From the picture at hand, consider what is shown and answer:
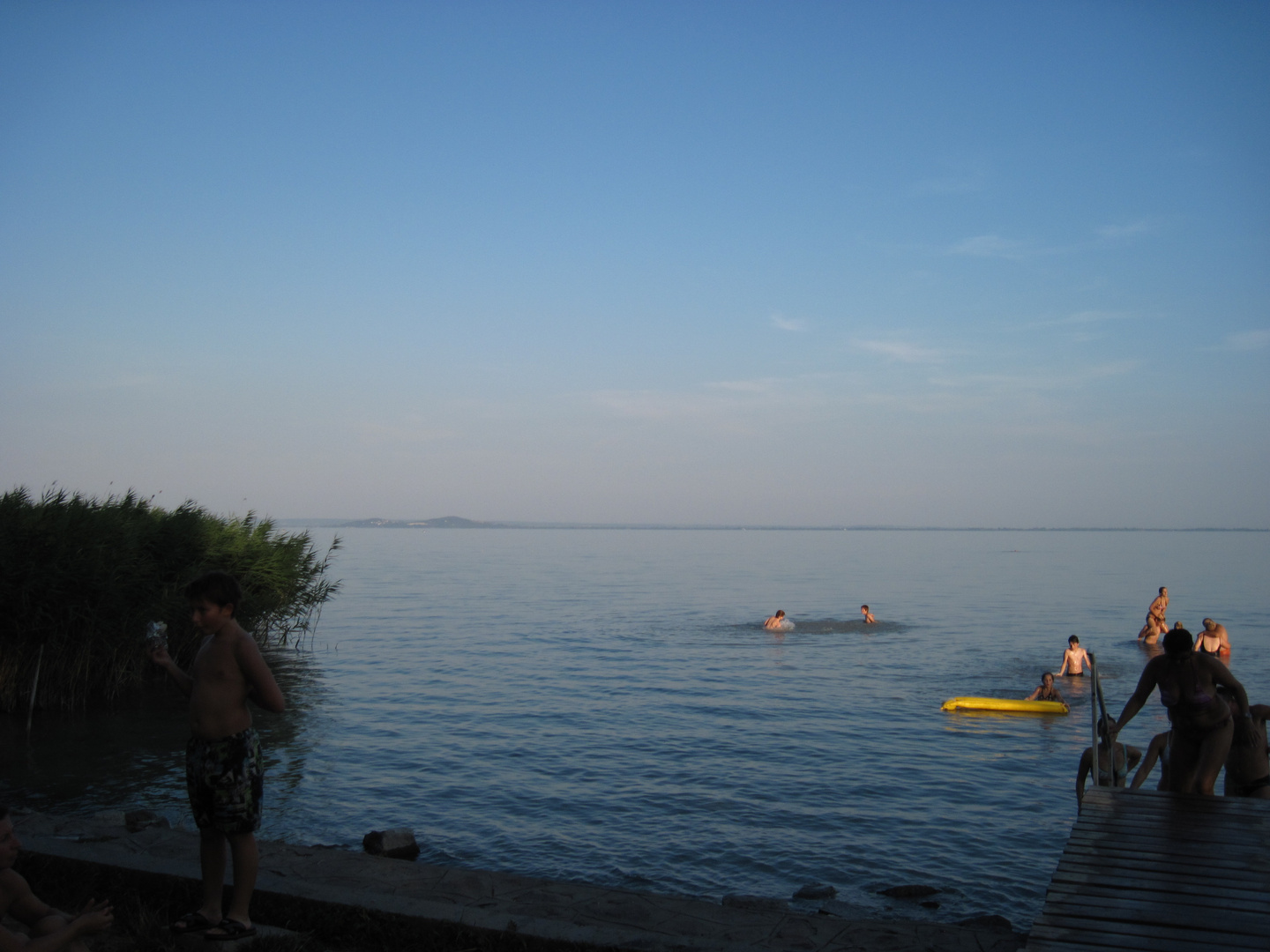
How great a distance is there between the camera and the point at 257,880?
725 cm

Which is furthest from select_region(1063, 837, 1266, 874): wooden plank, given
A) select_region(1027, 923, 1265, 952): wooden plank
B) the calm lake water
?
the calm lake water

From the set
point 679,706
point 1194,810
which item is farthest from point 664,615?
point 1194,810

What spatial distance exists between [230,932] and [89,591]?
16.1 meters

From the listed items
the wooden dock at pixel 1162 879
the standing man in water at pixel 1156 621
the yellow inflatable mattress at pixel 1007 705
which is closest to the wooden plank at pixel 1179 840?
the wooden dock at pixel 1162 879

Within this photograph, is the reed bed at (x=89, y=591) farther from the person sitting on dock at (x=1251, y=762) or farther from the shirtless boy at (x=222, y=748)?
the person sitting on dock at (x=1251, y=762)

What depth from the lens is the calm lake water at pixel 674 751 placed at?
41.8 ft

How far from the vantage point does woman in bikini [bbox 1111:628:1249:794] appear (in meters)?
8.85

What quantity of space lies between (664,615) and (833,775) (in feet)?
106

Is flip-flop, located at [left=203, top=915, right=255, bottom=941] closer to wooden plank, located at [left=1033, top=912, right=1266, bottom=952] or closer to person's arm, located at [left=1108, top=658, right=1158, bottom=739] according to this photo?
wooden plank, located at [left=1033, top=912, right=1266, bottom=952]

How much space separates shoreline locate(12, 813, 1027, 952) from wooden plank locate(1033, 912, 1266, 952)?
0.86m

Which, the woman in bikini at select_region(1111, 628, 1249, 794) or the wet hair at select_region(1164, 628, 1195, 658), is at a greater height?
the wet hair at select_region(1164, 628, 1195, 658)

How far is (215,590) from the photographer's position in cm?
593

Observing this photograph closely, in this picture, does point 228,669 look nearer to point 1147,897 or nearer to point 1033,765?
point 1147,897

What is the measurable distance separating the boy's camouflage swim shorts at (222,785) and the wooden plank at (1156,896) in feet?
17.2
